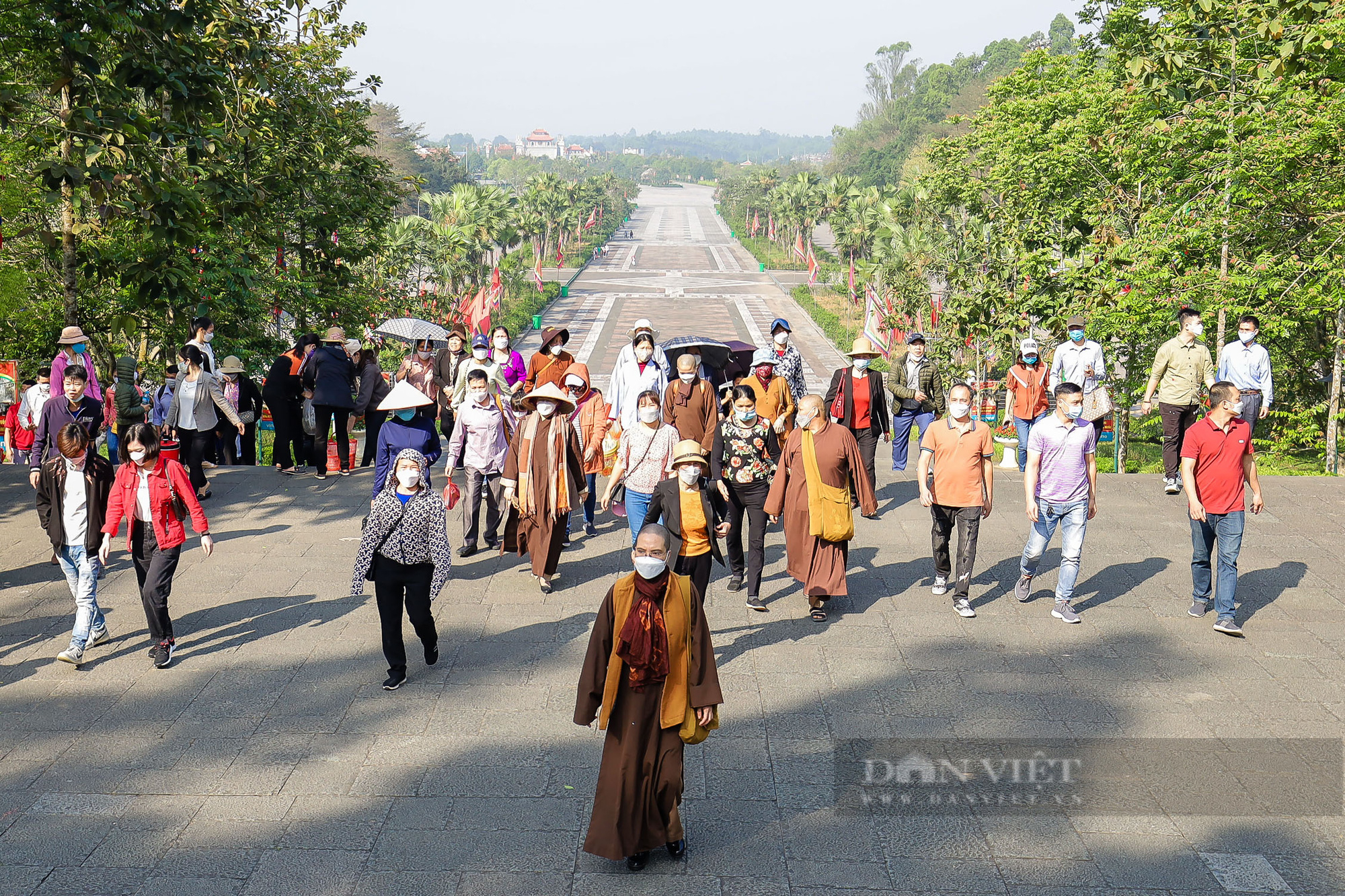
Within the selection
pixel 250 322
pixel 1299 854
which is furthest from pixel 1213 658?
pixel 250 322

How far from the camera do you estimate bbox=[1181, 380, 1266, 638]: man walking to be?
749 cm

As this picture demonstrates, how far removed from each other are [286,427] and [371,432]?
913 mm

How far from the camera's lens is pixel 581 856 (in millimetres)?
4953

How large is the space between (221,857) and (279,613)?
326cm

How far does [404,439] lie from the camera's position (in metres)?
8.54

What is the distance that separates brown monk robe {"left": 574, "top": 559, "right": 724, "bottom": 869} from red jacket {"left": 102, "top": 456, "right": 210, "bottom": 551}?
3.35 meters

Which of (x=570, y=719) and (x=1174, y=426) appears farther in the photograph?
(x=1174, y=426)

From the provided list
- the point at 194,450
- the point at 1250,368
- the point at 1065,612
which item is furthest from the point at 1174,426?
the point at 194,450

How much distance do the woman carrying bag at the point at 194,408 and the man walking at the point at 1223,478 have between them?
8273 mm

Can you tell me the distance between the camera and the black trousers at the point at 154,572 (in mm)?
6906

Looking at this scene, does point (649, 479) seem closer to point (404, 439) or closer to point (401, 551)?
point (404, 439)

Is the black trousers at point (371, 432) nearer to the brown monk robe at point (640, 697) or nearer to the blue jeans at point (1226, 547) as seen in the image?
the brown monk robe at point (640, 697)

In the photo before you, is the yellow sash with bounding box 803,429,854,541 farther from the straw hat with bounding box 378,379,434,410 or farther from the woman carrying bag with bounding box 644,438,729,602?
the straw hat with bounding box 378,379,434,410

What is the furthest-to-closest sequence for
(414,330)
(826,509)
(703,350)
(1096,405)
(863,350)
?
(414,330) < (703,350) < (863,350) < (1096,405) < (826,509)
